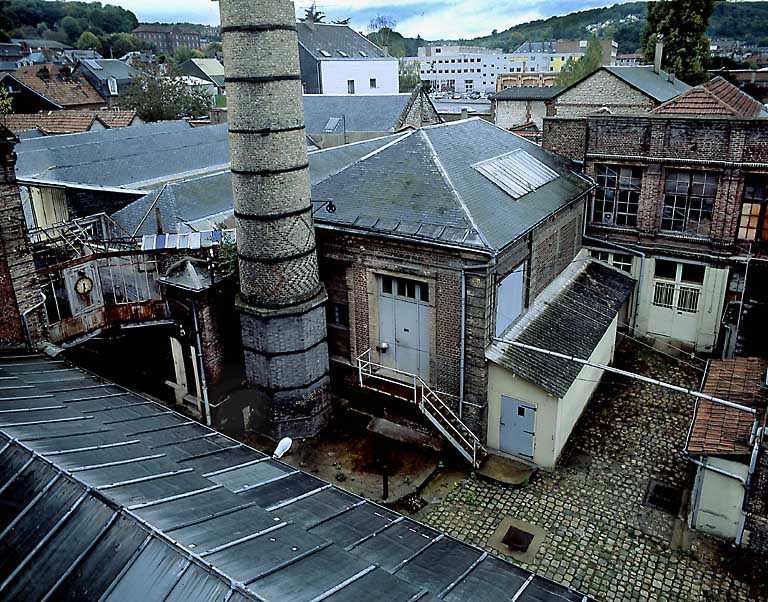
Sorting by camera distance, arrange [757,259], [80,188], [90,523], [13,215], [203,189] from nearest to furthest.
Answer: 1. [90,523]
2. [13,215]
3. [757,259]
4. [203,189]
5. [80,188]

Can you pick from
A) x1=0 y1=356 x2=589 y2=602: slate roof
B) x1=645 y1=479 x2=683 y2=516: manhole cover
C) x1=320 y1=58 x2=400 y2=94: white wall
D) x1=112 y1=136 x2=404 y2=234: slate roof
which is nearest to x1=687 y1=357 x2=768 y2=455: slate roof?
x1=645 y1=479 x2=683 y2=516: manhole cover

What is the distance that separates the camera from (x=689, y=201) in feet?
63.2

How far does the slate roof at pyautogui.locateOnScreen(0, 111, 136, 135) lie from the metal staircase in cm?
3139

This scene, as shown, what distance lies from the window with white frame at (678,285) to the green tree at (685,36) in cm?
3756

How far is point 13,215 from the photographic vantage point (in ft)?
41.0

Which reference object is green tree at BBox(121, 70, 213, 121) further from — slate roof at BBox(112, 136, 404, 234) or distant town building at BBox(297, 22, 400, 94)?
slate roof at BBox(112, 136, 404, 234)

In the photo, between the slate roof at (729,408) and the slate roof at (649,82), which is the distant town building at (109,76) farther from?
the slate roof at (729,408)

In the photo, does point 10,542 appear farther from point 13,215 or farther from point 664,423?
point 664,423

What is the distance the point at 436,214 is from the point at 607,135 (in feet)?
30.0

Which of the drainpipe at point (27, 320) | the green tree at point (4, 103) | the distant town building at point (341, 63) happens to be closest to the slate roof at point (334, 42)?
the distant town building at point (341, 63)

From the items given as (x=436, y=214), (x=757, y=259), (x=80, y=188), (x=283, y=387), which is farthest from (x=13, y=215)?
(x=757, y=259)

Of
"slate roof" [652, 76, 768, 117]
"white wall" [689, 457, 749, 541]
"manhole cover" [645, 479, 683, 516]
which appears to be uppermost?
"slate roof" [652, 76, 768, 117]

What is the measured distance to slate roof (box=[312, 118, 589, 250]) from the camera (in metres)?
14.1

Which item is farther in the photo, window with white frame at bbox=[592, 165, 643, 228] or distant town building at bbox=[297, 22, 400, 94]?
distant town building at bbox=[297, 22, 400, 94]
